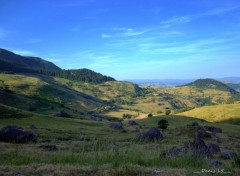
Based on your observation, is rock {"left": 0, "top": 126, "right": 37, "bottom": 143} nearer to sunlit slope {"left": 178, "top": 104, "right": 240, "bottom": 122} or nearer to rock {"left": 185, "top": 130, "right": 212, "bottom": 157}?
rock {"left": 185, "top": 130, "right": 212, "bottom": 157}

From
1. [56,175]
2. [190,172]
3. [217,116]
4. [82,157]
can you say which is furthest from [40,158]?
[217,116]

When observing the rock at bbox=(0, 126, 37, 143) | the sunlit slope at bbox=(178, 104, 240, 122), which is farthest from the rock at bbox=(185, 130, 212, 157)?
the sunlit slope at bbox=(178, 104, 240, 122)

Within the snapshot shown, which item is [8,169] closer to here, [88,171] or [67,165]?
[67,165]

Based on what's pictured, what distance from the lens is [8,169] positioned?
9.48m

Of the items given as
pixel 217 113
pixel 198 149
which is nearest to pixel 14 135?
pixel 198 149

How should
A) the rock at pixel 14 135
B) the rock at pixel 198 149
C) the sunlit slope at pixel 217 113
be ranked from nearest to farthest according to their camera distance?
the rock at pixel 198 149 < the rock at pixel 14 135 < the sunlit slope at pixel 217 113

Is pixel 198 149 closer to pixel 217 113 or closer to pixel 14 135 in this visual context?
pixel 14 135

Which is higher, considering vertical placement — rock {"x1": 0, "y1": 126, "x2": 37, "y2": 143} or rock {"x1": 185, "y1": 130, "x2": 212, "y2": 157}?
rock {"x1": 185, "y1": 130, "x2": 212, "y2": 157}

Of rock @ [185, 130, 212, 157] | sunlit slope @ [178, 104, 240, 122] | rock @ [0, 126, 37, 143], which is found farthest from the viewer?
sunlit slope @ [178, 104, 240, 122]

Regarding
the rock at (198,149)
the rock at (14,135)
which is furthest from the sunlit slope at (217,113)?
the rock at (198,149)

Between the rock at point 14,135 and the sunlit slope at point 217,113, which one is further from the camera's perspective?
the sunlit slope at point 217,113

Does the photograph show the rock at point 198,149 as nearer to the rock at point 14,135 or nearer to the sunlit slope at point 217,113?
the rock at point 14,135

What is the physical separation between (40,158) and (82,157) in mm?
1746

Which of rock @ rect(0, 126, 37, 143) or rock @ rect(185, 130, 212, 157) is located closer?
rock @ rect(185, 130, 212, 157)
